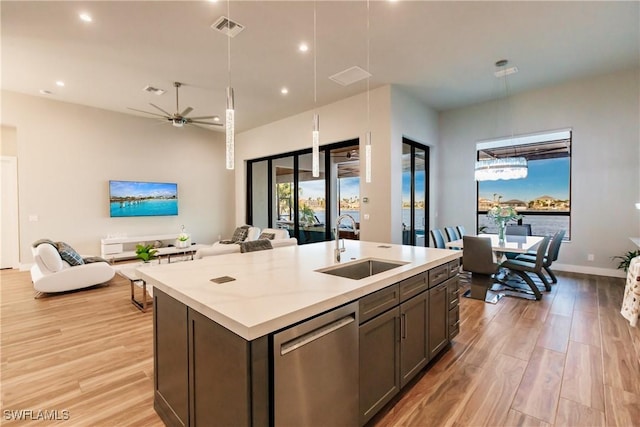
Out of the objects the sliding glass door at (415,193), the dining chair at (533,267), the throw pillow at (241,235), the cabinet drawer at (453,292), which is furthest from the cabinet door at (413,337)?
the throw pillow at (241,235)

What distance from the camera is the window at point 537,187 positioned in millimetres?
6098

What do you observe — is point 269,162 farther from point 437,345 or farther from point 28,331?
point 437,345

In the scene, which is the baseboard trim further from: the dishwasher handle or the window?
the dishwasher handle

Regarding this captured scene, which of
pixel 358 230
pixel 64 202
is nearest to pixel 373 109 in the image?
pixel 358 230

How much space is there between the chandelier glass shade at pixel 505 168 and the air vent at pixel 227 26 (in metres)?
4.27

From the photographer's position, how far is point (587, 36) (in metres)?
3.93

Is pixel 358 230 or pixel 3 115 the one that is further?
pixel 358 230

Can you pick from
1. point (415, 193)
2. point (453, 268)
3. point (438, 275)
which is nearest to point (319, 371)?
point (438, 275)

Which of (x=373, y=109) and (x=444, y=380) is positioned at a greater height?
(x=373, y=109)

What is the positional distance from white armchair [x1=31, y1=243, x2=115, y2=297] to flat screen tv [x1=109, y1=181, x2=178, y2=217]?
8.99 ft

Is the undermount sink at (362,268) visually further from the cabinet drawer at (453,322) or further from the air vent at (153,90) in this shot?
the air vent at (153,90)

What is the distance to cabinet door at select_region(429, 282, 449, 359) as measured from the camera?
7.73 feet

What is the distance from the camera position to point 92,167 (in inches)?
269

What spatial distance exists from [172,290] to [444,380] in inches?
81.9
